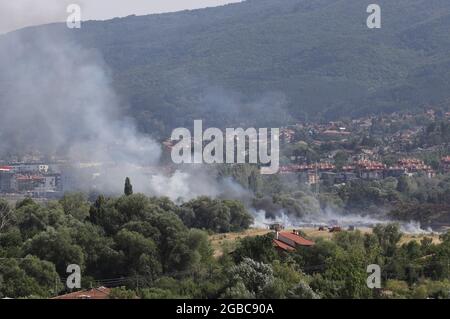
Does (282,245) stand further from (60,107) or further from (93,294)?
(60,107)

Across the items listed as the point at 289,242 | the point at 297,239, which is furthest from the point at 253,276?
the point at 297,239

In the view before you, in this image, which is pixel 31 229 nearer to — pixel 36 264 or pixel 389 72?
pixel 36 264

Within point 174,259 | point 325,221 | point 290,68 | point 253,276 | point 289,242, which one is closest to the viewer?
point 253,276

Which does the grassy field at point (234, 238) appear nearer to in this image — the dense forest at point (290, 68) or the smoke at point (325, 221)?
the smoke at point (325, 221)

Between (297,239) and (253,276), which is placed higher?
(297,239)

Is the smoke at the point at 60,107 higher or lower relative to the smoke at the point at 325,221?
higher

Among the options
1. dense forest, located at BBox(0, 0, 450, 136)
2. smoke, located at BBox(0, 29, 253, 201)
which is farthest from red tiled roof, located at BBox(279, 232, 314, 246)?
dense forest, located at BBox(0, 0, 450, 136)

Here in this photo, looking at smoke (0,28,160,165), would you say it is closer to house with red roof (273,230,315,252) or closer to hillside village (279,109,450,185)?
hillside village (279,109,450,185)

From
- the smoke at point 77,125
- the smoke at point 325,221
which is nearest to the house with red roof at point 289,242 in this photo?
the smoke at point 325,221

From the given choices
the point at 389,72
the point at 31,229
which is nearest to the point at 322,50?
the point at 389,72
